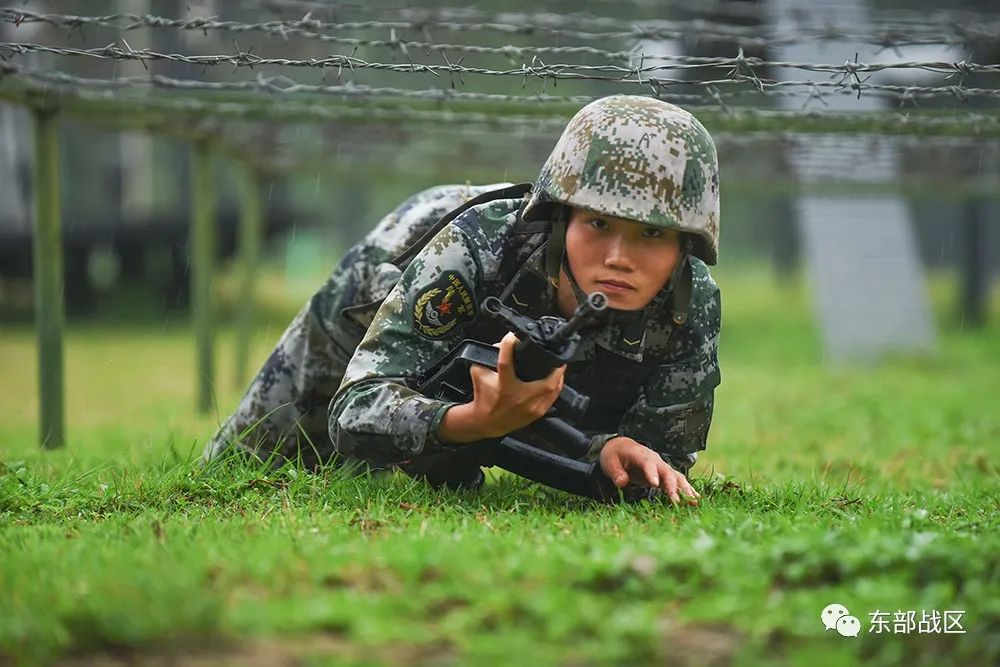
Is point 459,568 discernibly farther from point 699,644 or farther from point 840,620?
point 840,620

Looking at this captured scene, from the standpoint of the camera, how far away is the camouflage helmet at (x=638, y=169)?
3.40 metres

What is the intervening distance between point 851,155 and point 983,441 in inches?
105

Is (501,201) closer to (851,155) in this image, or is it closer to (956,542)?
(956,542)

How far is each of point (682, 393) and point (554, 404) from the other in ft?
1.78

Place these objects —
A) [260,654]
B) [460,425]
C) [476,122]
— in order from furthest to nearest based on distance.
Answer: [476,122]
[460,425]
[260,654]

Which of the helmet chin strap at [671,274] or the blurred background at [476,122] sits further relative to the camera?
the blurred background at [476,122]

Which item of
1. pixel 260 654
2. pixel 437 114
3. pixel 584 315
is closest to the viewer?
pixel 260 654

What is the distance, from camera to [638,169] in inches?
135

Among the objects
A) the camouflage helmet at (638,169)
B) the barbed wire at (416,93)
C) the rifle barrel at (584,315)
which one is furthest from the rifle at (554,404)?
the barbed wire at (416,93)

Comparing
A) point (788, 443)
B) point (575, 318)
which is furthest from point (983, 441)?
point (575, 318)

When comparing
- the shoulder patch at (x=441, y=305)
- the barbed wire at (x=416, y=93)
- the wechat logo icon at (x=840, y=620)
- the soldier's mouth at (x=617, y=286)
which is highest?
the barbed wire at (x=416, y=93)

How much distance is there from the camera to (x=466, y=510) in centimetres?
349

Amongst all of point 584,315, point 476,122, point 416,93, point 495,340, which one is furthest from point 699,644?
point 476,122

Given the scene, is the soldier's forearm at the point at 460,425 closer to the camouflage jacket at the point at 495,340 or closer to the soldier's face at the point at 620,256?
the camouflage jacket at the point at 495,340
